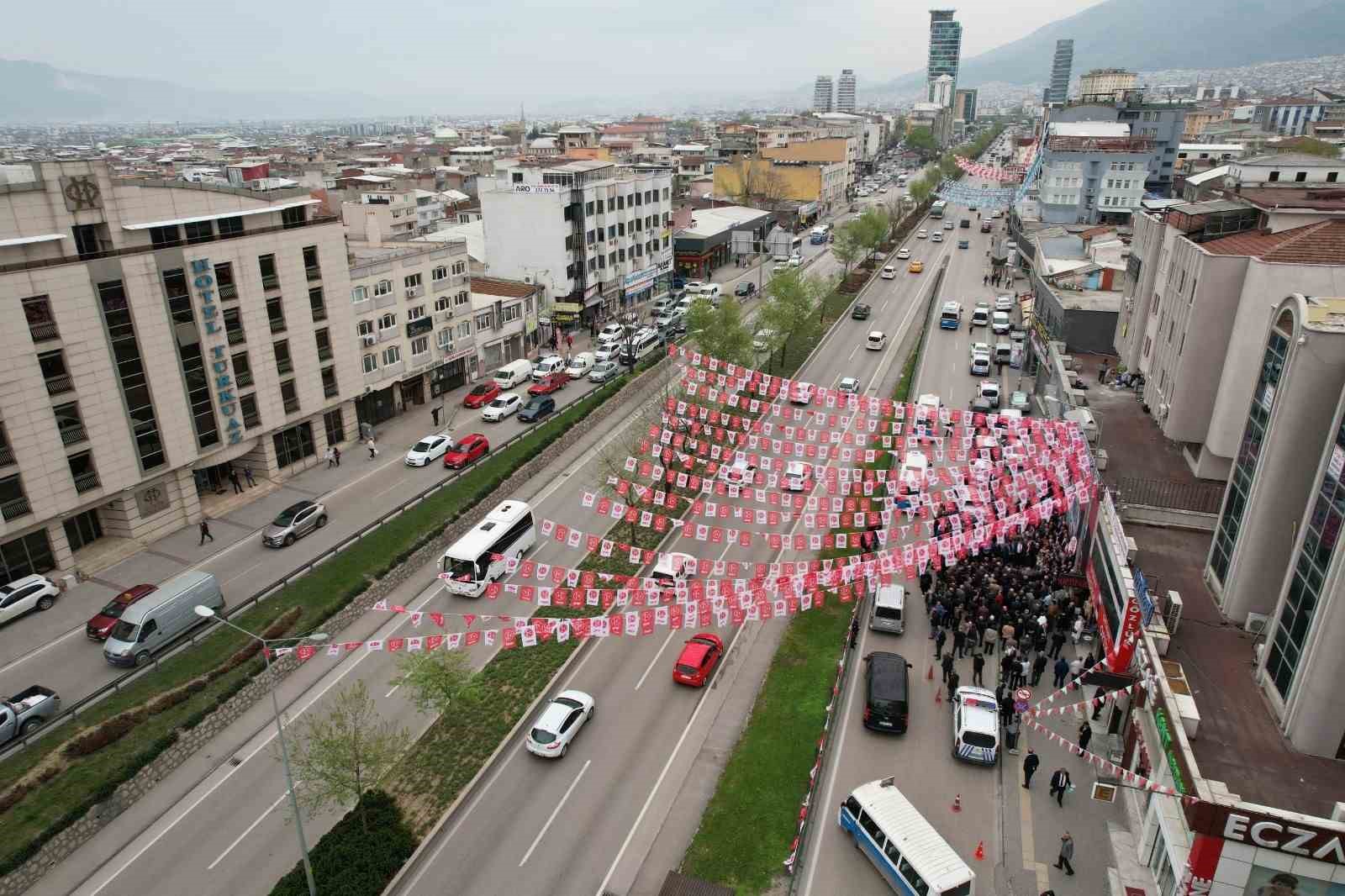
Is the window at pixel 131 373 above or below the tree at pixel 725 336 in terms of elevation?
above

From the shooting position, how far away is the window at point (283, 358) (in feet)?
137

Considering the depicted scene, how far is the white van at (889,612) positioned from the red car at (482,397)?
3133cm

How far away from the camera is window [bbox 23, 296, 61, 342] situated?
30812 millimetres

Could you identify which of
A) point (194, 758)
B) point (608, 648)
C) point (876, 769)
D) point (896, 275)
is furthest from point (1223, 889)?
point (896, 275)

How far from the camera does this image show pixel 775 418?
51.2 m

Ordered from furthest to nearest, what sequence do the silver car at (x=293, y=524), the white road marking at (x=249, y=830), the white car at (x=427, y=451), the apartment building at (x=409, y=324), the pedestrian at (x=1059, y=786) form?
the apartment building at (x=409, y=324), the white car at (x=427, y=451), the silver car at (x=293, y=524), the pedestrian at (x=1059, y=786), the white road marking at (x=249, y=830)

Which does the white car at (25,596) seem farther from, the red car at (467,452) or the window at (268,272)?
the red car at (467,452)

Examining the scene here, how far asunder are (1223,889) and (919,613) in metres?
15.5

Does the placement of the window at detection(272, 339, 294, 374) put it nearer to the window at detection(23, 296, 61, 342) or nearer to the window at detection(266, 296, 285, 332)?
the window at detection(266, 296, 285, 332)

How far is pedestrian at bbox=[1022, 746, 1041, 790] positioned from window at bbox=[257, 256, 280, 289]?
38831 mm

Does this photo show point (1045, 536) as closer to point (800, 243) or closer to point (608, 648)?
point (608, 648)

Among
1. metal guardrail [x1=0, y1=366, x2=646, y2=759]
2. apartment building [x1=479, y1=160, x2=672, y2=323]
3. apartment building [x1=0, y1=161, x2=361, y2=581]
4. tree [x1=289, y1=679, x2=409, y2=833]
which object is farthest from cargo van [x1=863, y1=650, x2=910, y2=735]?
apartment building [x1=479, y1=160, x2=672, y2=323]

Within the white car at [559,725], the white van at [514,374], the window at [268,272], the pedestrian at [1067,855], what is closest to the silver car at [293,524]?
the window at [268,272]

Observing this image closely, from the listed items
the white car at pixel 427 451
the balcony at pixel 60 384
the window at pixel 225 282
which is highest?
the window at pixel 225 282
